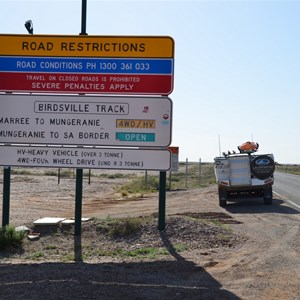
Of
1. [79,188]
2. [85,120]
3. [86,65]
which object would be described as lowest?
[79,188]

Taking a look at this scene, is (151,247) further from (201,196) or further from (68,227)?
(201,196)

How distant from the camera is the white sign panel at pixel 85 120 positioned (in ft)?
35.7

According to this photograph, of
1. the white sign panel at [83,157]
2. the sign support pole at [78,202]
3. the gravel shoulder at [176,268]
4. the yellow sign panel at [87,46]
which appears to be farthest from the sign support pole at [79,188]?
the white sign panel at [83,157]

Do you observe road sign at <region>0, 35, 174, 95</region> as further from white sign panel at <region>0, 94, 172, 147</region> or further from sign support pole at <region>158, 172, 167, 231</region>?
sign support pole at <region>158, 172, 167, 231</region>

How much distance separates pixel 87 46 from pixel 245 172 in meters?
10.4

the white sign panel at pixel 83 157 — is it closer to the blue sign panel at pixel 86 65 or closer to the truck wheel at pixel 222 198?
the blue sign panel at pixel 86 65

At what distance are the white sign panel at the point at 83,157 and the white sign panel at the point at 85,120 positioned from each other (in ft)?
0.47

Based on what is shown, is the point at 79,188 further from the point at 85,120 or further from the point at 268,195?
the point at 268,195

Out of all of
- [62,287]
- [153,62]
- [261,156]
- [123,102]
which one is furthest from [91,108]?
[261,156]

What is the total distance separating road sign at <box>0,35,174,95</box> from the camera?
1105 centimetres

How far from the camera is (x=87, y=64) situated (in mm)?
11195

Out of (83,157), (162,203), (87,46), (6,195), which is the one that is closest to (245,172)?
(162,203)

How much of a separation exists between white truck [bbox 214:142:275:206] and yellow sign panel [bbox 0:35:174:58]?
9602 millimetres

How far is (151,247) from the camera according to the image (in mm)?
10352
